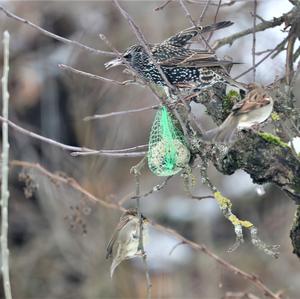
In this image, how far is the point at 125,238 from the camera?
12.5 ft

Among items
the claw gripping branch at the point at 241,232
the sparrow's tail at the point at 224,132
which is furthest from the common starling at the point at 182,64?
the claw gripping branch at the point at 241,232

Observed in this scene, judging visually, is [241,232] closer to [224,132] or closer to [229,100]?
[224,132]

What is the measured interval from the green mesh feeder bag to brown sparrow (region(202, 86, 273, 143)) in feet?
1.01

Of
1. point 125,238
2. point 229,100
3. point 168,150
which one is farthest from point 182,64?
point 125,238

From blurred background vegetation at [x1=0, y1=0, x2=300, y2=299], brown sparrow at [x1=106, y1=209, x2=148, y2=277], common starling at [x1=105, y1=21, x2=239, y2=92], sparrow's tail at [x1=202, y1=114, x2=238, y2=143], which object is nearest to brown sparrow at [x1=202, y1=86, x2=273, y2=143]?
sparrow's tail at [x1=202, y1=114, x2=238, y2=143]

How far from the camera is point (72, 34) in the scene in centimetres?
949

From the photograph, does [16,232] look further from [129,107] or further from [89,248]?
[129,107]

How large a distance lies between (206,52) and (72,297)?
19.2ft

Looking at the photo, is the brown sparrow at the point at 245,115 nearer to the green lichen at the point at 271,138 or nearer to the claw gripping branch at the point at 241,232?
the green lichen at the point at 271,138

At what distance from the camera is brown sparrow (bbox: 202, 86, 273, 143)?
10.6ft

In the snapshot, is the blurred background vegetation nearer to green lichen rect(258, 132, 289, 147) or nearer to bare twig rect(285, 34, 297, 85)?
bare twig rect(285, 34, 297, 85)

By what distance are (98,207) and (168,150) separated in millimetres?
4322

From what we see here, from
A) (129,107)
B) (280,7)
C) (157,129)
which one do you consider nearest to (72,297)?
(129,107)

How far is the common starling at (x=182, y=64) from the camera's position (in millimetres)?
3805
